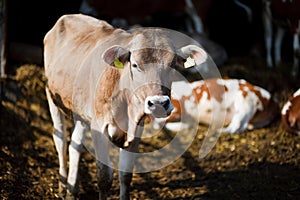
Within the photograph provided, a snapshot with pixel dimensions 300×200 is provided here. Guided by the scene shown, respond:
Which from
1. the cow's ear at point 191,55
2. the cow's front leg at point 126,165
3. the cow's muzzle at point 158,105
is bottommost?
the cow's front leg at point 126,165

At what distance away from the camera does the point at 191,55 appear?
4586mm

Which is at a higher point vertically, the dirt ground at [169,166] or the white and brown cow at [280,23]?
the white and brown cow at [280,23]

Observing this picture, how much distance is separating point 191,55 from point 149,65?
1.53 feet

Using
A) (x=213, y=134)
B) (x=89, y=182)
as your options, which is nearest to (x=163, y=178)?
(x=89, y=182)

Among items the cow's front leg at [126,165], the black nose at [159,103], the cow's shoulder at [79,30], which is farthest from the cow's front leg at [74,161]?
the black nose at [159,103]

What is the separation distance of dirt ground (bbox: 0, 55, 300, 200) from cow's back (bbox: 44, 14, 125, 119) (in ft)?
3.32

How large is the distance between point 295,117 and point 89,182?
2.57m

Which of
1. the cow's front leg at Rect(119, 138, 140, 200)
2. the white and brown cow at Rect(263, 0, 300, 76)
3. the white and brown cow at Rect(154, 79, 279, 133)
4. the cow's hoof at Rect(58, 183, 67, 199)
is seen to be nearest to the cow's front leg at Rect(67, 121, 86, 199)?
the cow's hoof at Rect(58, 183, 67, 199)

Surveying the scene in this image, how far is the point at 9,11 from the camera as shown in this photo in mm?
7480

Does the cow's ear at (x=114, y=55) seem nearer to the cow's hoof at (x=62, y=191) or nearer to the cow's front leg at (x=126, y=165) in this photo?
the cow's front leg at (x=126, y=165)

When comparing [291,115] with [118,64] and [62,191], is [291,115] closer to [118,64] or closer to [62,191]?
[62,191]

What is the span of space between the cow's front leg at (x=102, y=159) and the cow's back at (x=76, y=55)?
0.93 ft

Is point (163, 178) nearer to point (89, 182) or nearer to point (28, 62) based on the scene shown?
point (89, 182)

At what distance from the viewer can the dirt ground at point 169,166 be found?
5.73 metres
